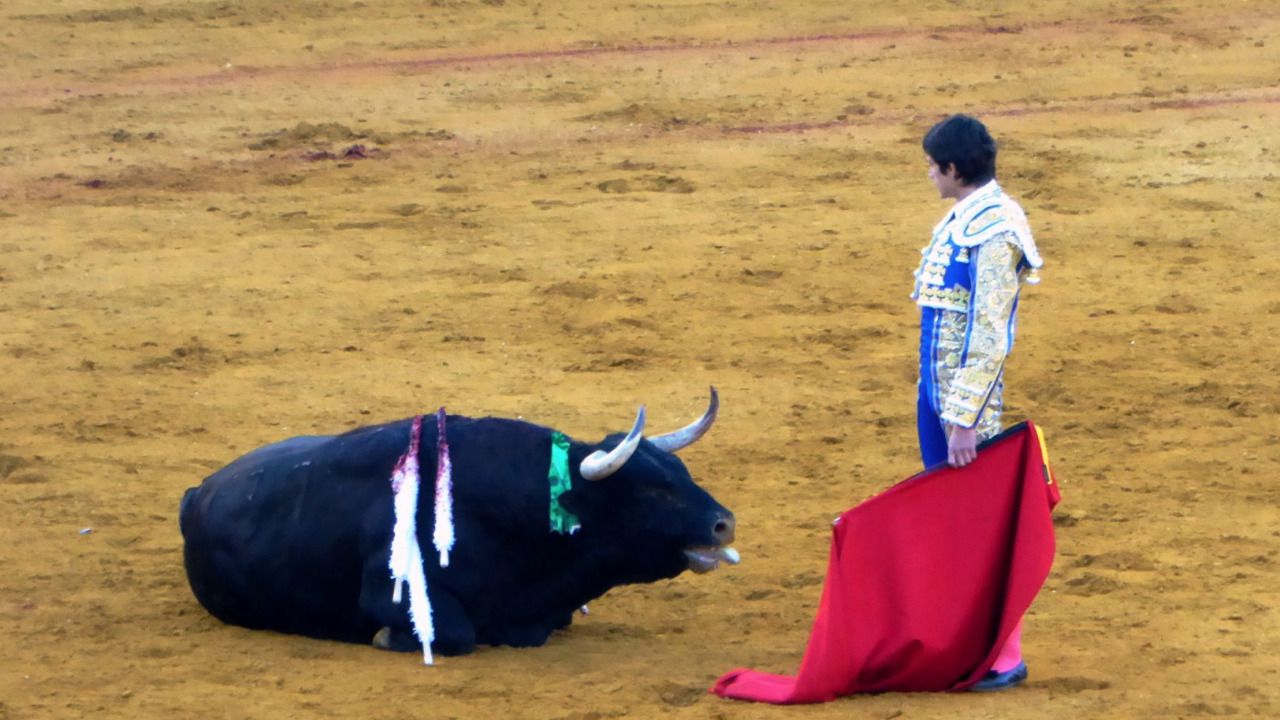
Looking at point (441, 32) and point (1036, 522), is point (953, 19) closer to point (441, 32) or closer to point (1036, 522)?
point (441, 32)

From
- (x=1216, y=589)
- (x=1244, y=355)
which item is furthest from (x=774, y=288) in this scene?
(x=1216, y=589)

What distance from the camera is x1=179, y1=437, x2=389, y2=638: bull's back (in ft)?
20.3

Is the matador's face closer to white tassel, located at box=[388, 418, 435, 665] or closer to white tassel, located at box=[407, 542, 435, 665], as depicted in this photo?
white tassel, located at box=[388, 418, 435, 665]

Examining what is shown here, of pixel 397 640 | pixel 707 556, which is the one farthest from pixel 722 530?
pixel 397 640

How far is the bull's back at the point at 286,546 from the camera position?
6.18m

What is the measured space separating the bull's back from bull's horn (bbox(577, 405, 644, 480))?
71cm

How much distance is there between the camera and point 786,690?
17.9 feet

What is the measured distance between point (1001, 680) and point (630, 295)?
511cm

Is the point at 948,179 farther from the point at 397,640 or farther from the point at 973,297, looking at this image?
the point at 397,640

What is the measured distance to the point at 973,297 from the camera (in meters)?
5.35

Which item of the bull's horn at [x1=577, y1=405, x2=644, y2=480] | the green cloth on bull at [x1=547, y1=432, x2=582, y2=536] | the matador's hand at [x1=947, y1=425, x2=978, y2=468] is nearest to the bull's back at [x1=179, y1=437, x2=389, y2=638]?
the green cloth on bull at [x1=547, y1=432, x2=582, y2=536]

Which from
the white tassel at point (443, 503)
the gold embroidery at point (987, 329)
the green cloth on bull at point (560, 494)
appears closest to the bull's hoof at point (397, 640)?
the white tassel at point (443, 503)

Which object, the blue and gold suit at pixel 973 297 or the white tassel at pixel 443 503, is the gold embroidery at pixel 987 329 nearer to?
the blue and gold suit at pixel 973 297

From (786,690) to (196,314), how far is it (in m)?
5.62
